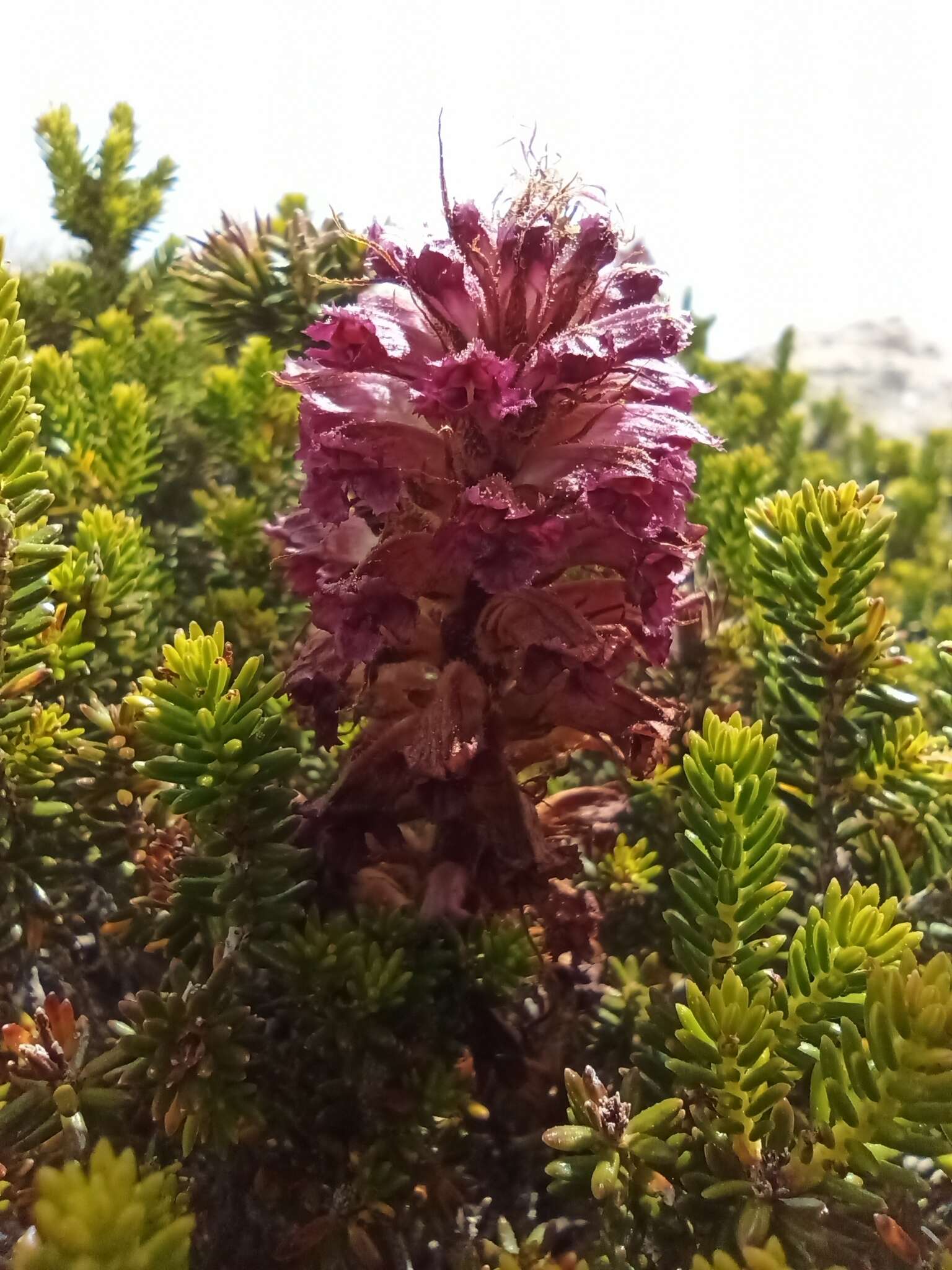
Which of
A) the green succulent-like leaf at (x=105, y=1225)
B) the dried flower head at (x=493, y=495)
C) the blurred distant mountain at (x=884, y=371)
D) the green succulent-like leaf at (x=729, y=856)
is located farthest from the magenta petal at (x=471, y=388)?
the blurred distant mountain at (x=884, y=371)

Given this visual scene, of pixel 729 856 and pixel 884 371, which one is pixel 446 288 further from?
pixel 884 371

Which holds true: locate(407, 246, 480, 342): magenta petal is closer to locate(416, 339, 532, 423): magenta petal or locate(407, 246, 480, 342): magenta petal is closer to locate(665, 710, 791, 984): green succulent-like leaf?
locate(416, 339, 532, 423): magenta petal

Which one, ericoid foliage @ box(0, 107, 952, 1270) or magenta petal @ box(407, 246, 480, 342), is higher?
magenta petal @ box(407, 246, 480, 342)

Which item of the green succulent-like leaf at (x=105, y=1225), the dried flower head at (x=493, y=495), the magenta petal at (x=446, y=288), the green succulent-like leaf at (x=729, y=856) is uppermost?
the magenta petal at (x=446, y=288)

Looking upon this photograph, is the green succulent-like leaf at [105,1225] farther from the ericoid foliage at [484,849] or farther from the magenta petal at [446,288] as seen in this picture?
the magenta petal at [446,288]

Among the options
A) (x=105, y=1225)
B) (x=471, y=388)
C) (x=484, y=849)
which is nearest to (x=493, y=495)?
(x=471, y=388)

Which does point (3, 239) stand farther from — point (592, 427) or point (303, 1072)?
point (303, 1072)

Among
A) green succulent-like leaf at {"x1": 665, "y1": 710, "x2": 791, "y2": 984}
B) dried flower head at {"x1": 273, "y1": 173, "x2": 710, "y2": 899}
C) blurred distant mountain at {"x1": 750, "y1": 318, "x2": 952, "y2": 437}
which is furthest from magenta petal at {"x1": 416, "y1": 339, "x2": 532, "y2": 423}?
blurred distant mountain at {"x1": 750, "y1": 318, "x2": 952, "y2": 437}

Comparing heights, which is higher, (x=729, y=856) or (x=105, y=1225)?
(x=729, y=856)
